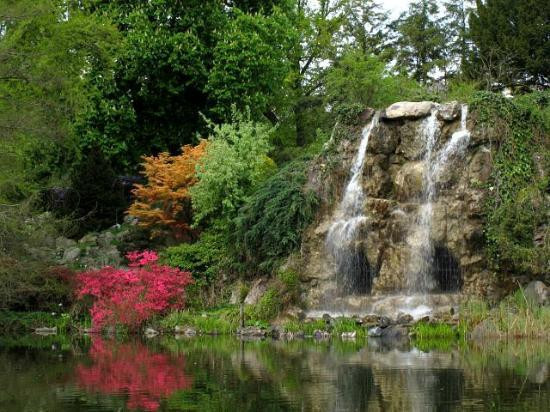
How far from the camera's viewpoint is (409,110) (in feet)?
77.7

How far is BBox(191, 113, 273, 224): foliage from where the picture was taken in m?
25.2

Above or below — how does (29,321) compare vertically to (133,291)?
below

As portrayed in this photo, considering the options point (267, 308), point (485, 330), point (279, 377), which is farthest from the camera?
point (267, 308)

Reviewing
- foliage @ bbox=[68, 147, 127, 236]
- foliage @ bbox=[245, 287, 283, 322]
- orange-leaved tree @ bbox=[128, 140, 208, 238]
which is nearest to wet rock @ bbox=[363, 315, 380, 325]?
foliage @ bbox=[245, 287, 283, 322]

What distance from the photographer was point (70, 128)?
30125mm

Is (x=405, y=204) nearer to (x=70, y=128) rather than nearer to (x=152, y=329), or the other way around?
(x=152, y=329)

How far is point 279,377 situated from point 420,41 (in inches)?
1274

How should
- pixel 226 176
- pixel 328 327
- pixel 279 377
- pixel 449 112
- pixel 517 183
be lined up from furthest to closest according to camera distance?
pixel 226 176 → pixel 449 112 → pixel 517 183 → pixel 328 327 → pixel 279 377

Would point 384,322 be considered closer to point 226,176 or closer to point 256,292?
point 256,292

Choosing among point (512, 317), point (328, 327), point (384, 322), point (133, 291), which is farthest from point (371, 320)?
point (133, 291)

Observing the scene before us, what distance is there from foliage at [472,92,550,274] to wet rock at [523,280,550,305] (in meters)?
0.45

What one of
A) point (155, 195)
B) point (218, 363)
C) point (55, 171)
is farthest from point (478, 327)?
point (55, 171)

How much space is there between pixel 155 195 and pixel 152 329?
594cm

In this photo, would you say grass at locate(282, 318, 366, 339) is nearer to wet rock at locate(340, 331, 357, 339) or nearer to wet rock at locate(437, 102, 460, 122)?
wet rock at locate(340, 331, 357, 339)
